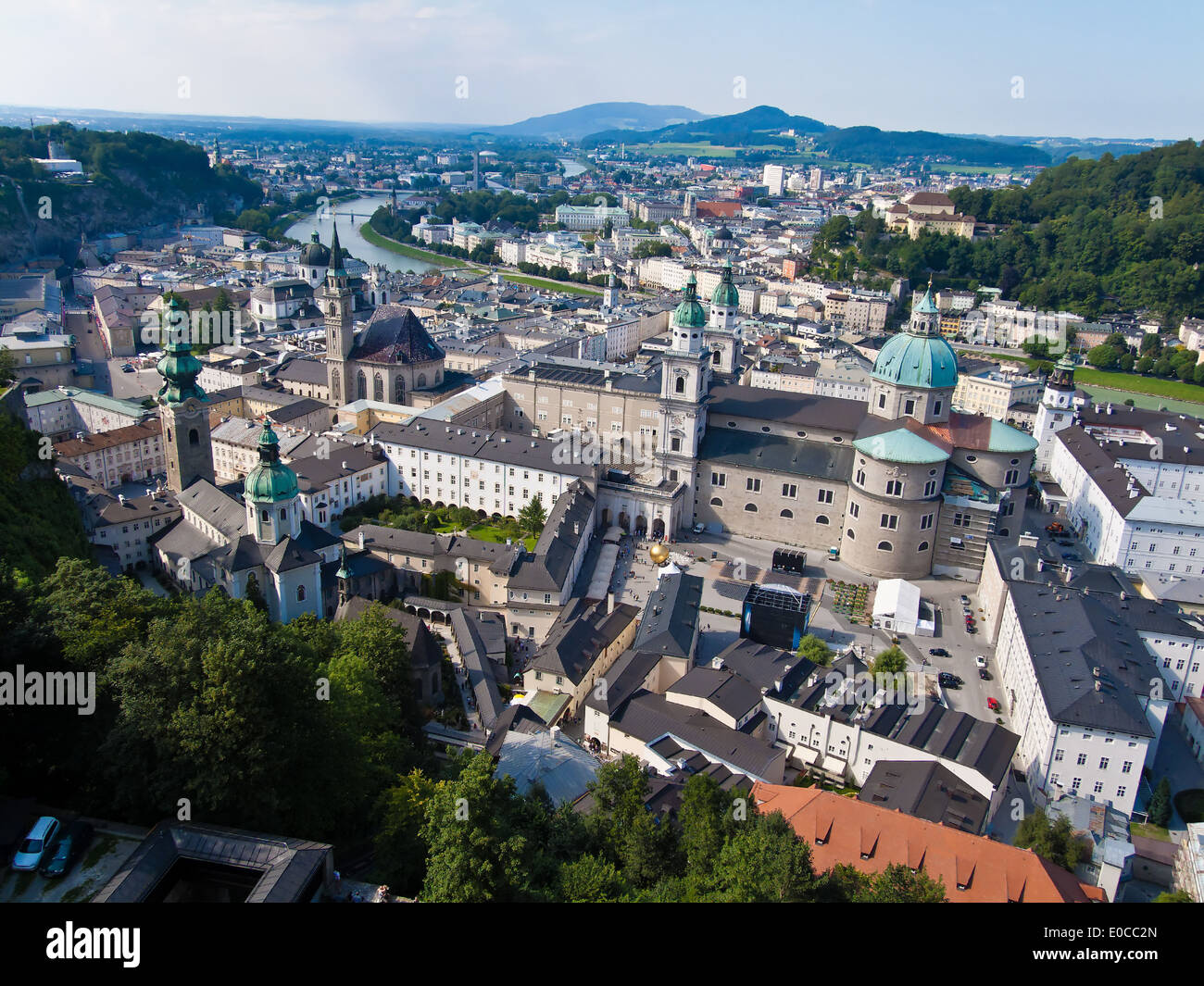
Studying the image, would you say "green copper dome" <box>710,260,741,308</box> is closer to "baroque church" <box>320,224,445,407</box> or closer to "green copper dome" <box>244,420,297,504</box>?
"baroque church" <box>320,224,445,407</box>

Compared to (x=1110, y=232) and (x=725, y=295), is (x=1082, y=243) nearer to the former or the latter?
(x=1110, y=232)

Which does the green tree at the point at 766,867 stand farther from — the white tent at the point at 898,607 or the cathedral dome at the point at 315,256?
the cathedral dome at the point at 315,256

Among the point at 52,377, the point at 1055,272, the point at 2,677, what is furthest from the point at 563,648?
the point at 1055,272

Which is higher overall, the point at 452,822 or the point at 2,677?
the point at 2,677

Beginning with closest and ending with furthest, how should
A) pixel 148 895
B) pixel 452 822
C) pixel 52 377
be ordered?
pixel 148 895 < pixel 452 822 < pixel 52 377

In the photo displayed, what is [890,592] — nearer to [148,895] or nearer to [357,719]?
[357,719]

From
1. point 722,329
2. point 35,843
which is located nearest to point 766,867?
point 35,843

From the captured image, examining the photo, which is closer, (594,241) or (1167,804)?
(1167,804)
